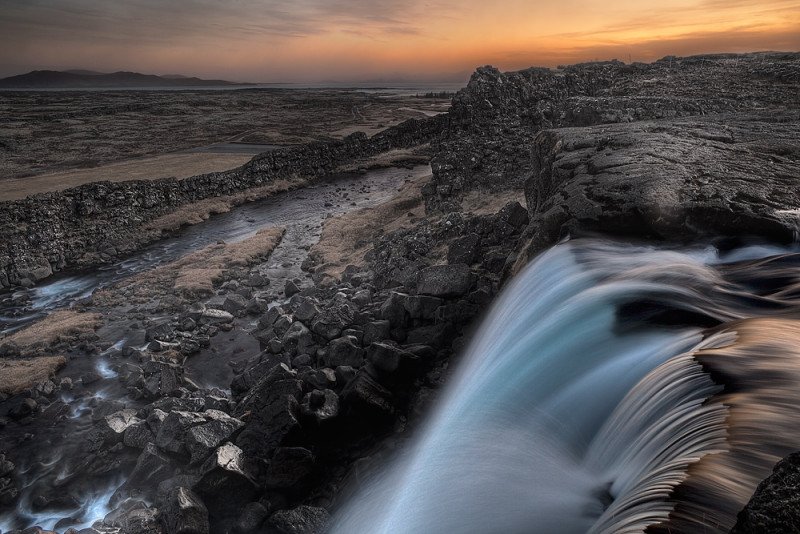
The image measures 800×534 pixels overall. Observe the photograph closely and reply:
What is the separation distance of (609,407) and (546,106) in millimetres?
25263

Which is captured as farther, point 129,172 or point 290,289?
point 129,172

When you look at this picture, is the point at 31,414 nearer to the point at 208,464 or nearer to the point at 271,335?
the point at 271,335

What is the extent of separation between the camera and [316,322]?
11688 mm

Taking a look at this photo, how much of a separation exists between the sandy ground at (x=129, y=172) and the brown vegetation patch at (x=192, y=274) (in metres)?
15.1

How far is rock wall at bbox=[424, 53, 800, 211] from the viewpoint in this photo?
17.0 m

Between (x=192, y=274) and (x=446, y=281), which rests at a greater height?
(x=446, y=281)

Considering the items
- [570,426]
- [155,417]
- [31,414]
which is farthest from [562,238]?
[31,414]

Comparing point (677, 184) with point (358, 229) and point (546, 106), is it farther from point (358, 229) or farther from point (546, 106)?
point (546, 106)

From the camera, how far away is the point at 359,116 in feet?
253

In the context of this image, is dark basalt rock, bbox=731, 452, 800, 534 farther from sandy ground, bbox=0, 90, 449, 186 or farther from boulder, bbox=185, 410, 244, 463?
sandy ground, bbox=0, 90, 449, 186

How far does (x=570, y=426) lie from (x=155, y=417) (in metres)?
7.53

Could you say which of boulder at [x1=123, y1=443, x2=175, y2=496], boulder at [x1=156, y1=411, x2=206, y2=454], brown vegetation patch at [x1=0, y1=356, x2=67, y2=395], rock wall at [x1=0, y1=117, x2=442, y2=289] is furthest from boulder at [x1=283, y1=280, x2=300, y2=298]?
rock wall at [x1=0, y1=117, x2=442, y2=289]

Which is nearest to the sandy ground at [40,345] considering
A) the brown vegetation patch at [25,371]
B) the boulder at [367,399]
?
the brown vegetation patch at [25,371]

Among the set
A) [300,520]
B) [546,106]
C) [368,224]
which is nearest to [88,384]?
[300,520]
